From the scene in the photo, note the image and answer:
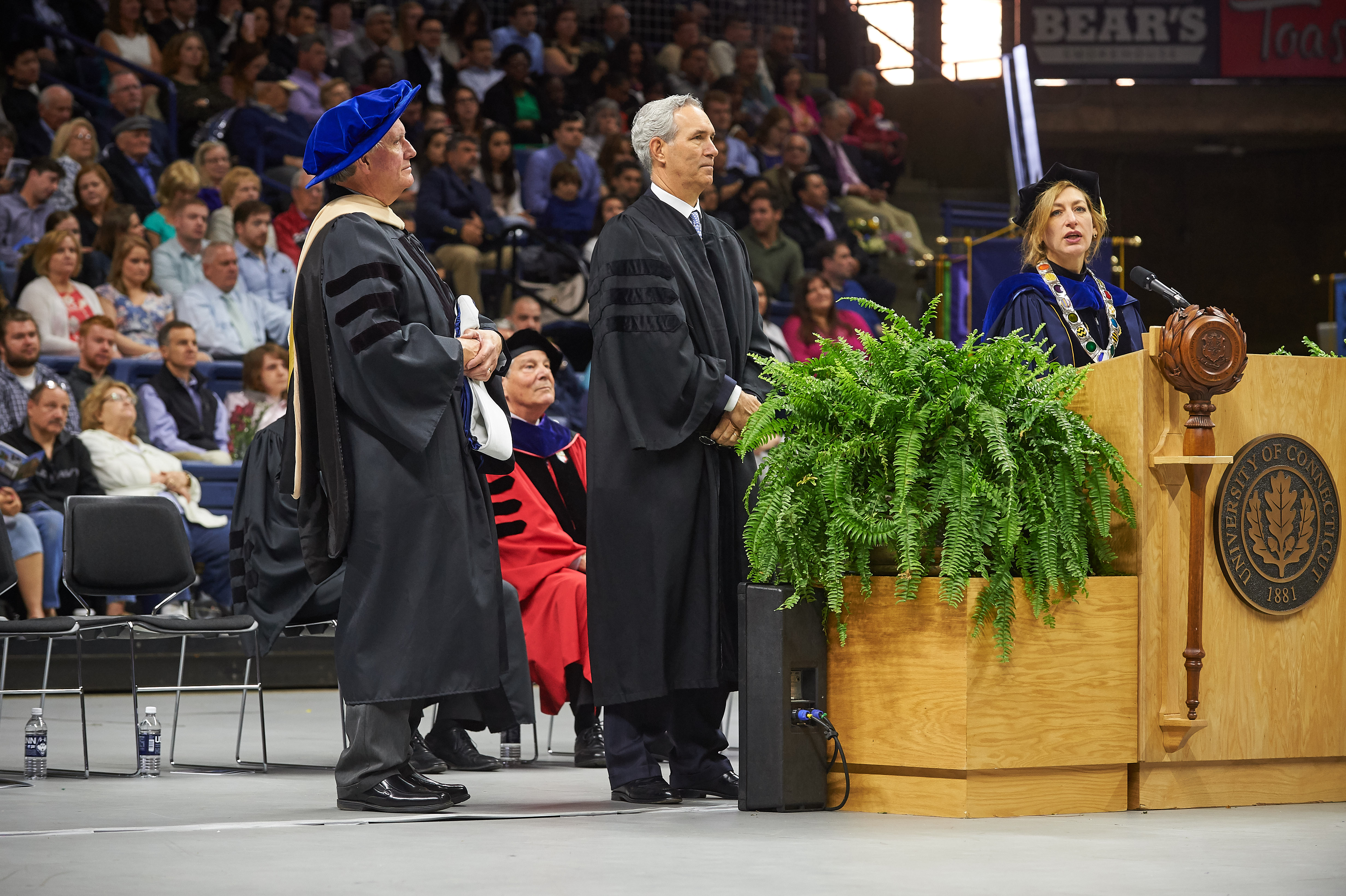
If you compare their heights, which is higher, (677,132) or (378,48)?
(378,48)

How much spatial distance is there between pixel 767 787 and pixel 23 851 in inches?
63.9

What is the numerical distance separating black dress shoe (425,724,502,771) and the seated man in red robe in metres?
0.32

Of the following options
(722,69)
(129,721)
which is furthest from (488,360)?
(722,69)

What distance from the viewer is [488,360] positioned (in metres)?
4.26

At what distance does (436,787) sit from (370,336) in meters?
1.08

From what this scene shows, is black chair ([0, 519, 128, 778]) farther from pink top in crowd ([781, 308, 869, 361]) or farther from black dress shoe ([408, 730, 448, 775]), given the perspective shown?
pink top in crowd ([781, 308, 869, 361])

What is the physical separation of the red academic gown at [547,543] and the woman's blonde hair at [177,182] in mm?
4667

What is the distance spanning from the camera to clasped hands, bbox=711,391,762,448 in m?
4.29

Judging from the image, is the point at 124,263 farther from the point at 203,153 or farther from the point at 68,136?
the point at 203,153

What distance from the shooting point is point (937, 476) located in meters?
3.89

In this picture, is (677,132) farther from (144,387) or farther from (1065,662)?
(144,387)

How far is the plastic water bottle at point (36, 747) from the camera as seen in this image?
16.5ft

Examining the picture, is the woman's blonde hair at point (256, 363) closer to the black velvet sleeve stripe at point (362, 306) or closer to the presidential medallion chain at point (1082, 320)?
the black velvet sleeve stripe at point (362, 306)

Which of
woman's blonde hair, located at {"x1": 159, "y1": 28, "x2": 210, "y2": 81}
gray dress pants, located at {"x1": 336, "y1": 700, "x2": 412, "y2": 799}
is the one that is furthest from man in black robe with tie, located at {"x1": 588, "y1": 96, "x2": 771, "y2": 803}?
woman's blonde hair, located at {"x1": 159, "y1": 28, "x2": 210, "y2": 81}
